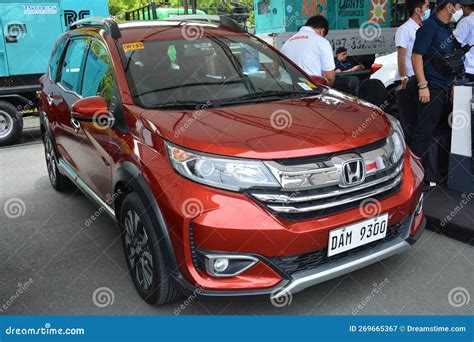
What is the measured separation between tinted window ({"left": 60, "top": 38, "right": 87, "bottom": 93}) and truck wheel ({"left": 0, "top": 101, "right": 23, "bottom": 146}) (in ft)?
12.8

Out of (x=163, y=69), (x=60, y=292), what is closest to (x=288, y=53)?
(x=163, y=69)

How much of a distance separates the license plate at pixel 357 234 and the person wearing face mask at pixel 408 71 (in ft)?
7.73

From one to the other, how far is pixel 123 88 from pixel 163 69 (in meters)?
0.34

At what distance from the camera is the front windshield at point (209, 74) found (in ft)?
10.6

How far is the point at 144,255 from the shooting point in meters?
2.95

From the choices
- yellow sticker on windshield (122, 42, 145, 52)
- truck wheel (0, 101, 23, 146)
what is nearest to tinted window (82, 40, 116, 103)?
yellow sticker on windshield (122, 42, 145, 52)

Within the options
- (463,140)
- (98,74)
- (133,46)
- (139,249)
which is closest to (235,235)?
(139,249)

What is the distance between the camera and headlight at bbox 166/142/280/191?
250 centimetres

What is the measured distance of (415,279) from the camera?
3191mm

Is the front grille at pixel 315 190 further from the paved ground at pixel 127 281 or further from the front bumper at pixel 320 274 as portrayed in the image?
the paved ground at pixel 127 281

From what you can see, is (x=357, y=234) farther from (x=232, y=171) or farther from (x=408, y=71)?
(x=408, y=71)

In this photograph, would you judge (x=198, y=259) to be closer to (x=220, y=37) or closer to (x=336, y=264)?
(x=336, y=264)

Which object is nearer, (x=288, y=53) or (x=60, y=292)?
(x=60, y=292)

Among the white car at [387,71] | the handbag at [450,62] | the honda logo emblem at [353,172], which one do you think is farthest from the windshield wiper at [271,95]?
the white car at [387,71]
